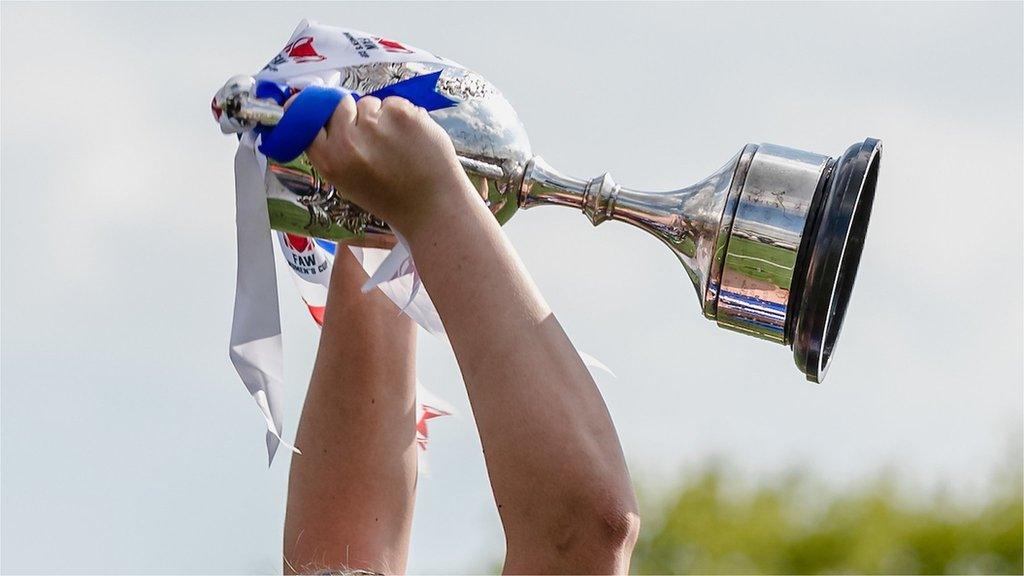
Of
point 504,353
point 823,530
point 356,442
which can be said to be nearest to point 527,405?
point 504,353

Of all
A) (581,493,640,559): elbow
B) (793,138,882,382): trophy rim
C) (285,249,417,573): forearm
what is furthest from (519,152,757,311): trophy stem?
(581,493,640,559): elbow

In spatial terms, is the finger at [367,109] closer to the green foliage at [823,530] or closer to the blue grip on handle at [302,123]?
the blue grip on handle at [302,123]

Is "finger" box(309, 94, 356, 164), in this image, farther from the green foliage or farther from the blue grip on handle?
the green foliage

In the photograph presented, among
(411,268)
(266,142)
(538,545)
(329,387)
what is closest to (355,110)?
(266,142)

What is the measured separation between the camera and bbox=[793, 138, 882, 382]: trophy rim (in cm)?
236

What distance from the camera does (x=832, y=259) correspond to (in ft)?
7.74

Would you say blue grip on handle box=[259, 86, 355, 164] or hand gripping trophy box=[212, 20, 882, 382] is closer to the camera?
blue grip on handle box=[259, 86, 355, 164]

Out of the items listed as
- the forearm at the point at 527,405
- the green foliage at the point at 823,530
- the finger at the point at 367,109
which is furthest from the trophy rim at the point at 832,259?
the green foliage at the point at 823,530

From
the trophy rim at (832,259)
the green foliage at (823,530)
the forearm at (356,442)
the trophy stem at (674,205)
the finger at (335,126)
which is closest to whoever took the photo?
the finger at (335,126)

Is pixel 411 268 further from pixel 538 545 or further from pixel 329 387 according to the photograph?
pixel 538 545

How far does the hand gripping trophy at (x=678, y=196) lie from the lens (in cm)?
238

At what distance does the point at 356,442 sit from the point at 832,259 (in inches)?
37.3

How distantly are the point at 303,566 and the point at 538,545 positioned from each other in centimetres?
86

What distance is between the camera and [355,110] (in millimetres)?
2141
